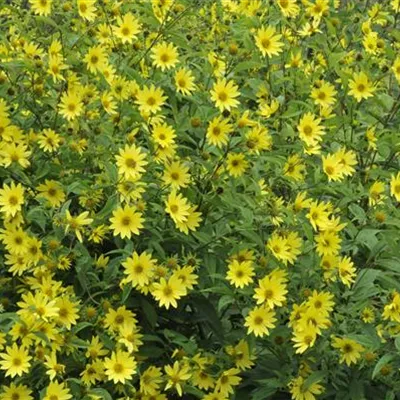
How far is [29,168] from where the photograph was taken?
2.71m

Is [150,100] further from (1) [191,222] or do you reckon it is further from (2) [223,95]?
(1) [191,222]

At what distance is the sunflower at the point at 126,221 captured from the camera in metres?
2.40

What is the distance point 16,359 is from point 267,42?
1186 mm

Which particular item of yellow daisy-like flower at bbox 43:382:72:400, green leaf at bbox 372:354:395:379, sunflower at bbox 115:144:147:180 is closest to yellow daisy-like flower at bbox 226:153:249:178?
sunflower at bbox 115:144:147:180

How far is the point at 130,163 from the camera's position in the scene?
8.01ft

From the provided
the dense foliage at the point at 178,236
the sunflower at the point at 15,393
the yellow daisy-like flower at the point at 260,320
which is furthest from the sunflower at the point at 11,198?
the yellow daisy-like flower at the point at 260,320

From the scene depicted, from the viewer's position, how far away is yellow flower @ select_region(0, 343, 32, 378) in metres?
2.31

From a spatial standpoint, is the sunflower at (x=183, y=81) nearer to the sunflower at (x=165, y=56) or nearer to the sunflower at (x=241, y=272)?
the sunflower at (x=165, y=56)

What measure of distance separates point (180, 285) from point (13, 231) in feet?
1.50

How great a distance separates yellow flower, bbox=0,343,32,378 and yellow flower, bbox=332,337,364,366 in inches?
30.7

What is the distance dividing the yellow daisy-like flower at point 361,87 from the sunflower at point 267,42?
26cm

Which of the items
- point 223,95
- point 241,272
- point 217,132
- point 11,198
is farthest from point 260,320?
point 11,198

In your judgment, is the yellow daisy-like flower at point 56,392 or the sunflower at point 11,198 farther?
the sunflower at point 11,198

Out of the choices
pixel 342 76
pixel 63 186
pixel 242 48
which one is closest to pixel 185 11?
pixel 242 48
